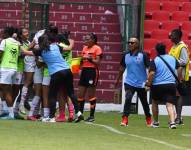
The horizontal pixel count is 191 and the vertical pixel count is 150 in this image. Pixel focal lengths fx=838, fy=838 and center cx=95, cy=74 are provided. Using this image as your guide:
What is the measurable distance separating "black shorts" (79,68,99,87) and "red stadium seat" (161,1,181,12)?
9084 millimetres

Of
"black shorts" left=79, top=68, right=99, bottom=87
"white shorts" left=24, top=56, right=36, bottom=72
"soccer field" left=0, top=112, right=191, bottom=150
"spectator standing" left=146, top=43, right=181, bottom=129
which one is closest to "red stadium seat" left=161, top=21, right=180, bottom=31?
"black shorts" left=79, top=68, right=99, bottom=87

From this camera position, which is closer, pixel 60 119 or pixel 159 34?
pixel 60 119

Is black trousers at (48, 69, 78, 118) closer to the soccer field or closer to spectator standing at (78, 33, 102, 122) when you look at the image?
the soccer field

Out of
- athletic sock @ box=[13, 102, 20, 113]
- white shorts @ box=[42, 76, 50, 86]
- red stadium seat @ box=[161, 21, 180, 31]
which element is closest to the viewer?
white shorts @ box=[42, 76, 50, 86]

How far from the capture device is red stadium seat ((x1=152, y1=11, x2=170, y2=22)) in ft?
87.4

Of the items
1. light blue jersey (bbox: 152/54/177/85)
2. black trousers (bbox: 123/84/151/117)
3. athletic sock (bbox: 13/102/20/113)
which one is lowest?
athletic sock (bbox: 13/102/20/113)

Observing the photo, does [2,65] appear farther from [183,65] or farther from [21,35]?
[183,65]

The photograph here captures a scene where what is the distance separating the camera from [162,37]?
2575cm

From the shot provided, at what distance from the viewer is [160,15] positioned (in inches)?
1053

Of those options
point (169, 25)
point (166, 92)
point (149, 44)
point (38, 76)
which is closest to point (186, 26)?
point (169, 25)

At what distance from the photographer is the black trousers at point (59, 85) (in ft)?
57.3

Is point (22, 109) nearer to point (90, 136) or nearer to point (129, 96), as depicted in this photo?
point (129, 96)

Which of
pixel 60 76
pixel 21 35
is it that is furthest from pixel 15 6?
pixel 60 76

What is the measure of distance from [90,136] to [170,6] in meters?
13.9
